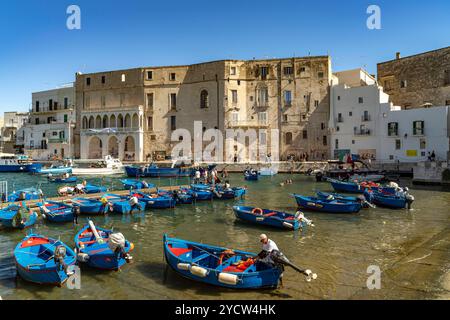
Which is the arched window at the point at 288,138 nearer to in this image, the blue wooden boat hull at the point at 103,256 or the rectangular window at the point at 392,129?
the rectangular window at the point at 392,129

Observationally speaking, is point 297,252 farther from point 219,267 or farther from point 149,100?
point 149,100

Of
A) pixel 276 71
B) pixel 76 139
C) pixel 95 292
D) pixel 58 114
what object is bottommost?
pixel 95 292

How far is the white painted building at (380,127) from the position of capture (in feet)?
122

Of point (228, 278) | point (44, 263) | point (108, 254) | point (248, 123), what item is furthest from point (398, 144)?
point (44, 263)

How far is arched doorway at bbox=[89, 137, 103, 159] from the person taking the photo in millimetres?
53656

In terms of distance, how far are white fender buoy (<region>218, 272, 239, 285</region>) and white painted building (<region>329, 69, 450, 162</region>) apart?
3470 centimetres

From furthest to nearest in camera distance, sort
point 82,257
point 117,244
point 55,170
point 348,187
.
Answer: point 55,170, point 348,187, point 82,257, point 117,244

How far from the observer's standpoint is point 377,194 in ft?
71.3

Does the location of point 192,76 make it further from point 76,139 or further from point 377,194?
point 377,194

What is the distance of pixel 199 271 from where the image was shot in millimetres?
9430

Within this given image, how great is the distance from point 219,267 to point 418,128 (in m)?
34.8

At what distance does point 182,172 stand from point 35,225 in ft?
79.1

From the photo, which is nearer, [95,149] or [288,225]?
[288,225]
